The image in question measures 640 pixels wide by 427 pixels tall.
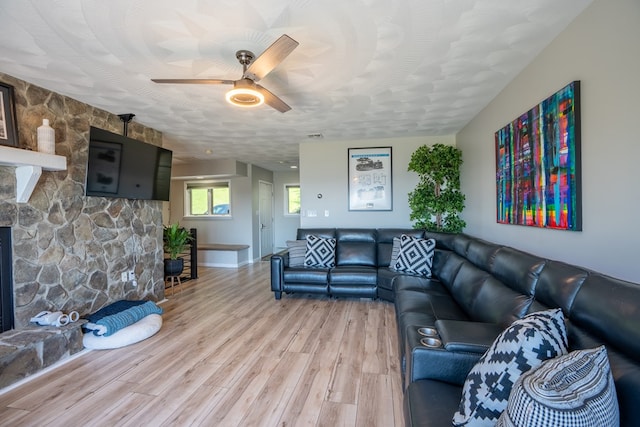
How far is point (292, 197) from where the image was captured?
27.6 ft

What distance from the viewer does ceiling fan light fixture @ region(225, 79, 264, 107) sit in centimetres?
206

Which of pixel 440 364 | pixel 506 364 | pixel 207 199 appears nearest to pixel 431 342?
pixel 440 364

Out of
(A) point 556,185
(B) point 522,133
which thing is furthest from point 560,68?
(A) point 556,185

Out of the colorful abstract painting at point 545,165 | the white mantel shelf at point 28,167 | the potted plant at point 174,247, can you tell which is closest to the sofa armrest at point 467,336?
the colorful abstract painting at point 545,165

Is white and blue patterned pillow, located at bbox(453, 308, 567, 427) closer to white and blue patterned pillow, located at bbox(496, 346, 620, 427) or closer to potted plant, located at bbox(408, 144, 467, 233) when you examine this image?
white and blue patterned pillow, located at bbox(496, 346, 620, 427)

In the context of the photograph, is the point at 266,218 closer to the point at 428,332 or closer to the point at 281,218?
the point at 281,218

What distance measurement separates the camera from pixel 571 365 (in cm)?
78

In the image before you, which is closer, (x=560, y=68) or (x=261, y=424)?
(x=261, y=424)

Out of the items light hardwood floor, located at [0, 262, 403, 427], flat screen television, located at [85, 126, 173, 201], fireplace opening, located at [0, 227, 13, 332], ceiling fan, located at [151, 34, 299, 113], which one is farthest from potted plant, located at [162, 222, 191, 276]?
ceiling fan, located at [151, 34, 299, 113]

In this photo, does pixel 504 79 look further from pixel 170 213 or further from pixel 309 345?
pixel 170 213

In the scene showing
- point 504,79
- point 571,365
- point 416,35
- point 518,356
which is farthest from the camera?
point 504,79

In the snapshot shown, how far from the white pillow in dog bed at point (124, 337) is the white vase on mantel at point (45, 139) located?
1707mm

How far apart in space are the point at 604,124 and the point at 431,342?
59.4 inches

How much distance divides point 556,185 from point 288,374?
7.66 ft
